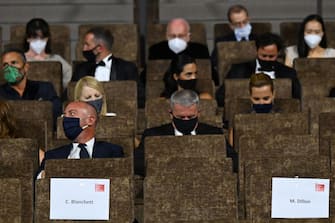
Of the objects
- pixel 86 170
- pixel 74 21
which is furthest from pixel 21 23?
pixel 86 170

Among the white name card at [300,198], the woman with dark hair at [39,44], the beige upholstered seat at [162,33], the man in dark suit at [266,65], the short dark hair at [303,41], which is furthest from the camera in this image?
the beige upholstered seat at [162,33]

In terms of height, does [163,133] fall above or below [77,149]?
above

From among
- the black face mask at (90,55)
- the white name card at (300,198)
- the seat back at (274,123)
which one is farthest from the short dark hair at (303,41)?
the white name card at (300,198)

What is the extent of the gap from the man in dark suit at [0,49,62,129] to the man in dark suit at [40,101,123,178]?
167 cm

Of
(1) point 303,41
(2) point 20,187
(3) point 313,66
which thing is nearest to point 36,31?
(1) point 303,41

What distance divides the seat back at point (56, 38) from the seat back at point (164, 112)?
7.88ft

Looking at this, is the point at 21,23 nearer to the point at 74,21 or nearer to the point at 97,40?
the point at 74,21

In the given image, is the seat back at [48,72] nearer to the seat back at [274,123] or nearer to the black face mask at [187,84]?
the black face mask at [187,84]

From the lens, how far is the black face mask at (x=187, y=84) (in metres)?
10.6

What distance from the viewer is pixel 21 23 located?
13500 mm

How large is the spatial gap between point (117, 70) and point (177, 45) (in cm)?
85

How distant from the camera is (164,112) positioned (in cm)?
984

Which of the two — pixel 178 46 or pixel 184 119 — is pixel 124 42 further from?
pixel 184 119

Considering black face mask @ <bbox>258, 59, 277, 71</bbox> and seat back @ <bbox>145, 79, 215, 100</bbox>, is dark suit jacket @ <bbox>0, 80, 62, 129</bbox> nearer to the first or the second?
seat back @ <bbox>145, 79, 215, 100</bbox>
